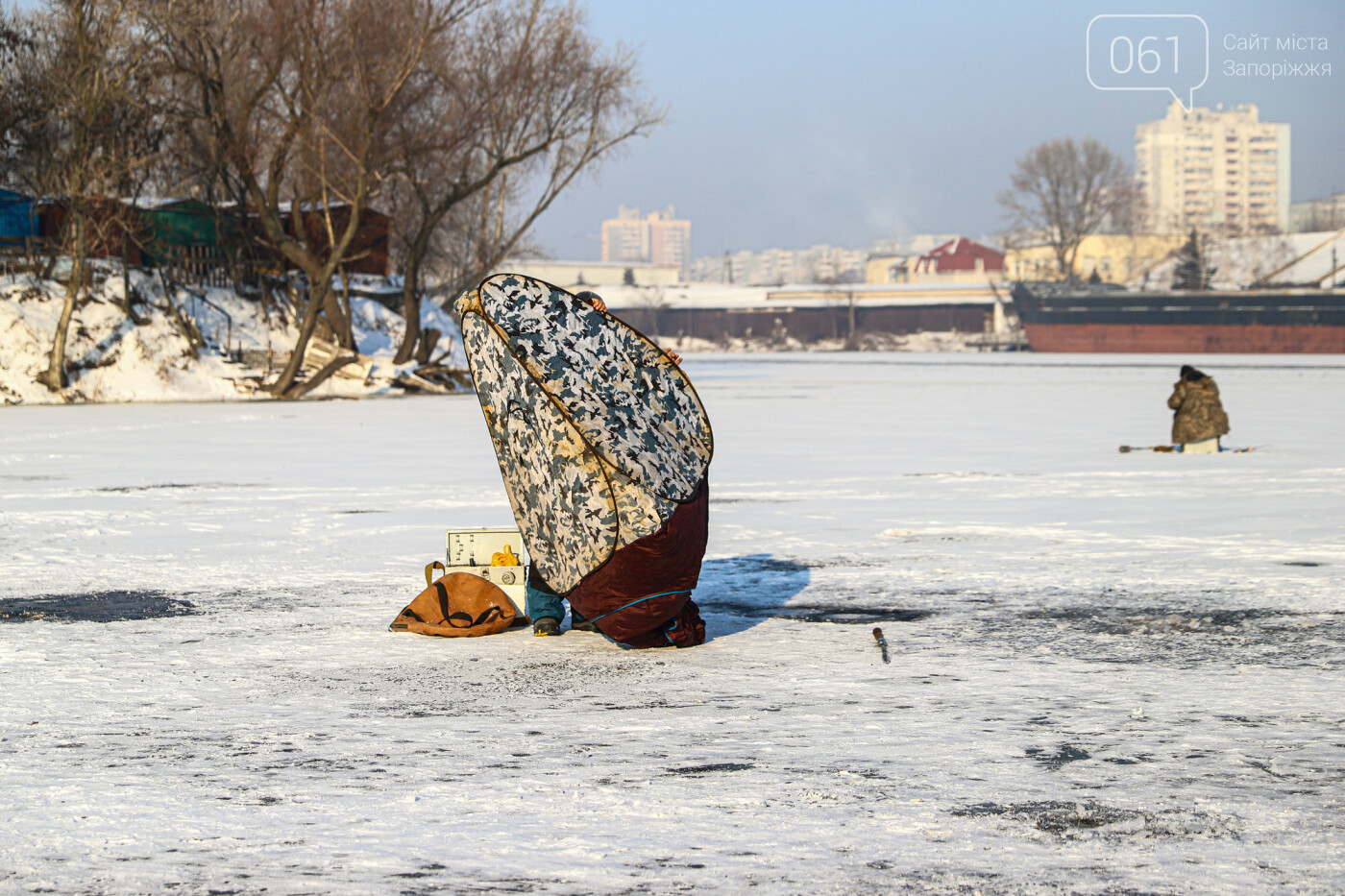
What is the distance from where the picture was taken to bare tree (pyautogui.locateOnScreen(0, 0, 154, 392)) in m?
29.2

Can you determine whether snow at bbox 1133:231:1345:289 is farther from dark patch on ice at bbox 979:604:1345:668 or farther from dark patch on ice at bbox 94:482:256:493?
dark patch on ice at bbox 979:604:1345:668

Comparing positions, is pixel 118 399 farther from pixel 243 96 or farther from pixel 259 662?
pixel 259 662

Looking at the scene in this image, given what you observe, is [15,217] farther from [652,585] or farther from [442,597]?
[652,585]

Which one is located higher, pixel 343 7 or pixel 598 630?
pixel 343 7

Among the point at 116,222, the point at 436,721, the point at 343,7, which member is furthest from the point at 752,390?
the point at 436,721

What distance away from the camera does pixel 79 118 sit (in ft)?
97.5

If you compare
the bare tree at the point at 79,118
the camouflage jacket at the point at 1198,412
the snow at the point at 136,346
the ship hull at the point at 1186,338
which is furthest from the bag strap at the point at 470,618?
the ship hull at the point at 1186,338

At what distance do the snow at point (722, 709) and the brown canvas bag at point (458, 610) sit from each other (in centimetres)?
17

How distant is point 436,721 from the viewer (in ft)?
16.3

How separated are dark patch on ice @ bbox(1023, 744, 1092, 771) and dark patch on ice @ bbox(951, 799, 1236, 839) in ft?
1.32

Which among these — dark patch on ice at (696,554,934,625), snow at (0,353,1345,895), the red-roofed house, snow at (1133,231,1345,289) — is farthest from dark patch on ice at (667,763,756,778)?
the red-roofed house

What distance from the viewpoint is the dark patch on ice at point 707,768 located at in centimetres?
426

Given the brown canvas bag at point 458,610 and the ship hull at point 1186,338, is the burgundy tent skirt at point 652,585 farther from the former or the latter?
the ship hull at point 1186,338

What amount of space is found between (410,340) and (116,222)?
7839mm
